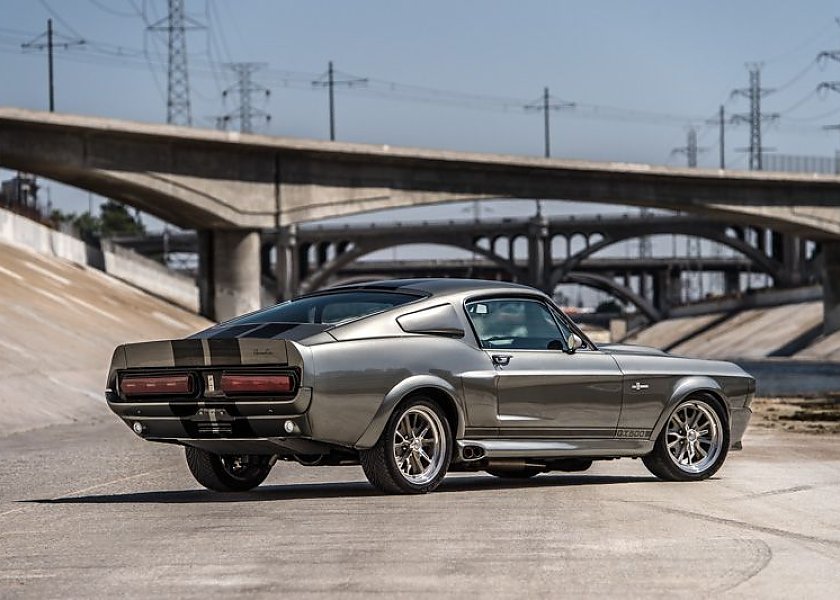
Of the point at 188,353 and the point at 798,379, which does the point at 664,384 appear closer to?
the point at 188,353

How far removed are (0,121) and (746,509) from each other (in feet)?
160

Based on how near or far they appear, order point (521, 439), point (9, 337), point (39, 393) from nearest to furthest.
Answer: point (521, 439)
point (39, 393)
point (9, 337)

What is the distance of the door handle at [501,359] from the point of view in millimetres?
11484

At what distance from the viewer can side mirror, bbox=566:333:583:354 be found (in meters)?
12.0

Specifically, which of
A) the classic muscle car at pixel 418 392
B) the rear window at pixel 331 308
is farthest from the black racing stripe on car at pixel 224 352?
the rear window at pixel 331 308

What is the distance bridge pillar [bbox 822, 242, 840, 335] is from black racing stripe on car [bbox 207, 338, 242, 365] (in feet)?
250

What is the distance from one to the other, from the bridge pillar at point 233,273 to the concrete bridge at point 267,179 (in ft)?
0.12

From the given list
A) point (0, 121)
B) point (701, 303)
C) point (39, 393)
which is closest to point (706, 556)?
point (39, 393)

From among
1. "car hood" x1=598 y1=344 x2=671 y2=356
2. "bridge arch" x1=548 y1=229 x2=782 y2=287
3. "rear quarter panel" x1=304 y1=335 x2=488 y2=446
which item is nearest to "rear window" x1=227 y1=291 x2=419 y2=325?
"rear quarter panel" x1=304 y1=335 x2=488 y2=446

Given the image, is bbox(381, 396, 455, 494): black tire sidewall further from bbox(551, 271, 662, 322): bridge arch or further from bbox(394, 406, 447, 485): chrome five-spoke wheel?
bbox(551, 271, 662, 322): bridge arch

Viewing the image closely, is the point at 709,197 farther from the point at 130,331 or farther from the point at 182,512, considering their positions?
the point at 182,512

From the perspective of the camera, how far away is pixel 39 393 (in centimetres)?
2795

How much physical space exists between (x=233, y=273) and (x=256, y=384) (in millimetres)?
54021

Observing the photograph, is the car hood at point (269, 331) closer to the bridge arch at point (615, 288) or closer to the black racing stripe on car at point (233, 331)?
the black racing stripe on car at point (233, 331)
